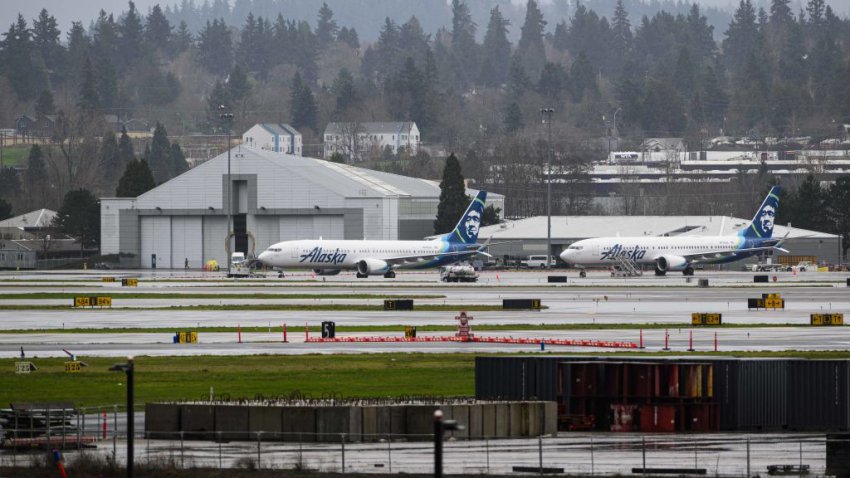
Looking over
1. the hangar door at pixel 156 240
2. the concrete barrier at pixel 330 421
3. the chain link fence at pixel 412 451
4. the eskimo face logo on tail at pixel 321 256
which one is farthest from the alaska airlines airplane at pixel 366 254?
the chain link fence at pixel 412 451

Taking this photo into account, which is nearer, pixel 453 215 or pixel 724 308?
pixel 724 308

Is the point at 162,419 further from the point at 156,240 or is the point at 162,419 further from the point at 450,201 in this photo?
the point at 450,201

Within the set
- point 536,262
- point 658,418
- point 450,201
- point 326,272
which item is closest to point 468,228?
point 326,272

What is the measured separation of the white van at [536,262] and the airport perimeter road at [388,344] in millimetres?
91956

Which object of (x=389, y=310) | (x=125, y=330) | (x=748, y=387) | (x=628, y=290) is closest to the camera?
(x=748, y=387)

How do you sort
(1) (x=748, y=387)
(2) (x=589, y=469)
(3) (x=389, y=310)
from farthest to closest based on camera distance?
(3) (x=389, y=310), (1) (x=748, y=387), (2) (x=589, y=469)

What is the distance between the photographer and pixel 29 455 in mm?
37875

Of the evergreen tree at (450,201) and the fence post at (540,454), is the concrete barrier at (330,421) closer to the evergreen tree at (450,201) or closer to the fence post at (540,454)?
the fence post at (540,454)

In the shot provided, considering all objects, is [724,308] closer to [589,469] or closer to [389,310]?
[389,310]

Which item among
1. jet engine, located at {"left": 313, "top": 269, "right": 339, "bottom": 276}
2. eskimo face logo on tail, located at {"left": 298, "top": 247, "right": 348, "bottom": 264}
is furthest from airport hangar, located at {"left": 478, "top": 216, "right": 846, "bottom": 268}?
eskimo face logo on tail, located at {"left": 298, "top": 247, "right": 348, "bottom": 264}

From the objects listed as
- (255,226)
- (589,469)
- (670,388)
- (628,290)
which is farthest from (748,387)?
(255,226)

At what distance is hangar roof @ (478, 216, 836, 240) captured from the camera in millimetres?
175375

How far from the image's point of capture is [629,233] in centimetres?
17750

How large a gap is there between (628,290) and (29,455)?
7889 centimetres
